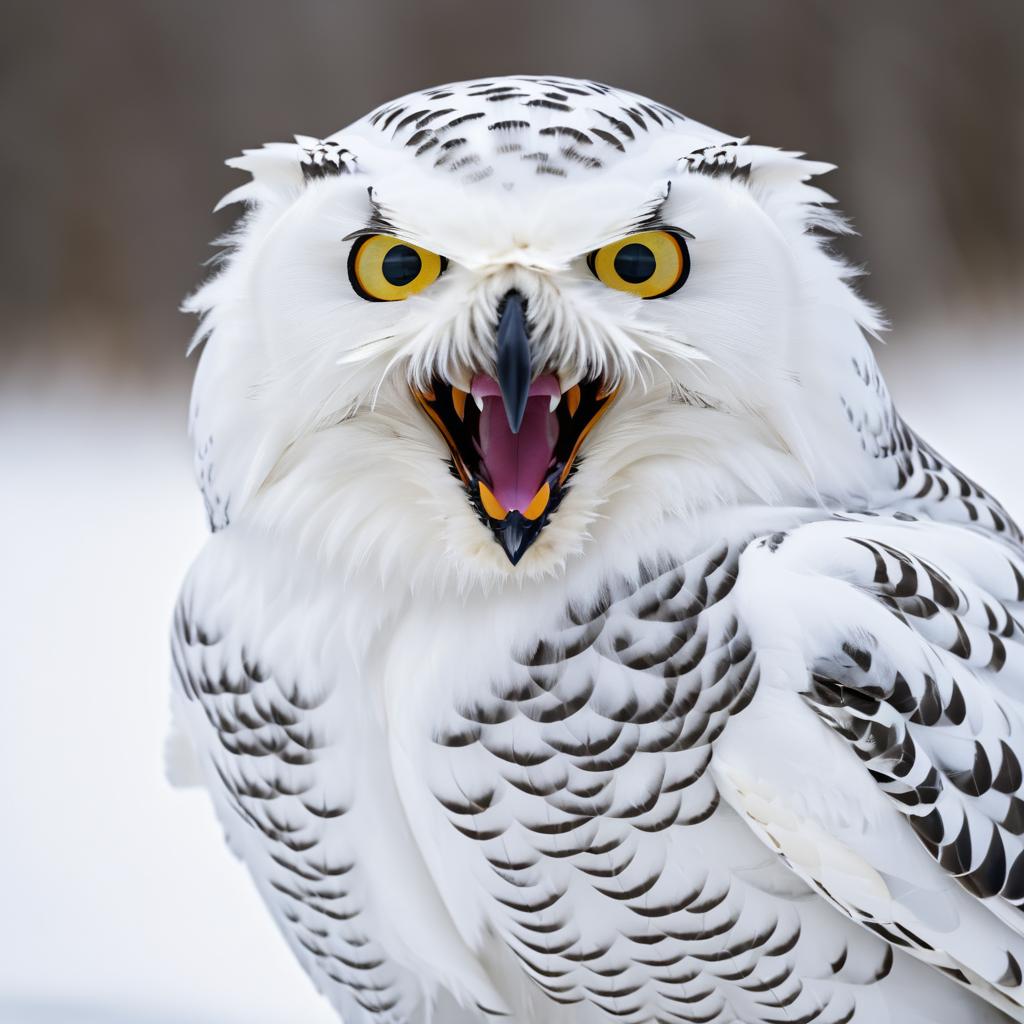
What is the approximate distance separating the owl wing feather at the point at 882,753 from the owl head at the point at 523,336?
7cm

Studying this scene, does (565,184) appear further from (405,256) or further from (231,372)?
(231,372)

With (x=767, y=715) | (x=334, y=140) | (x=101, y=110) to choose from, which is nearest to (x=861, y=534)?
(x=767, y=715)

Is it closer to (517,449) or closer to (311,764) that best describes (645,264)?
(517,449)

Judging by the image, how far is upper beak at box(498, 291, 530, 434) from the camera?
24.8 inches

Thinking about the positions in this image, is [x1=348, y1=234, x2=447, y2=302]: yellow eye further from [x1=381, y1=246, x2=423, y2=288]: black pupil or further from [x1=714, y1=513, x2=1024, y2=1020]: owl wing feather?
[x1=714, y1=513, x2=1024, y2=1020]: owl wing feather

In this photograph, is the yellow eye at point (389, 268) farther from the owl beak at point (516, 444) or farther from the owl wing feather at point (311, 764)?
the owl wing feather at point (311, 764)

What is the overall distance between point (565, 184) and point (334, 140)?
0.16 m

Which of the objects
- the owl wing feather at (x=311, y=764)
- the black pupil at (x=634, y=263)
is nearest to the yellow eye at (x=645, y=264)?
the black pupil at (x=634, y=263)

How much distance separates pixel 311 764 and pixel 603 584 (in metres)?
0.22

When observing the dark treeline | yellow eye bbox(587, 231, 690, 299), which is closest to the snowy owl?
yellow eye bbox(587, 231, 690, 299)

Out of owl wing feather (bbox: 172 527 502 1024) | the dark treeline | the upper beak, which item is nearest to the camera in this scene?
the upper beak

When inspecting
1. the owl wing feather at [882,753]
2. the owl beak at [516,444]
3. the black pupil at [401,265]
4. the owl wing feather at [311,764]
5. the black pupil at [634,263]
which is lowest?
the owl wing feather at [311,764]

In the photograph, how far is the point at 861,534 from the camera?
0.74 m

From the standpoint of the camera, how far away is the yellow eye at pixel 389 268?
2.21 feet
